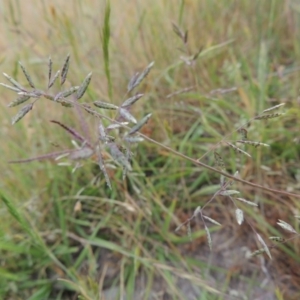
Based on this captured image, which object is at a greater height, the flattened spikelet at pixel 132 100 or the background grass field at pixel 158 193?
the flattened spikelet at pixel 132 100

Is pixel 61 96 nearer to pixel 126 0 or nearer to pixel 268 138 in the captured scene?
pixel 268 138

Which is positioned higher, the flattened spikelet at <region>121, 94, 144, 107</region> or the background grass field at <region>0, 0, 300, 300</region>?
the flattened spikelet at <region>121, 94, 144, 107</region>

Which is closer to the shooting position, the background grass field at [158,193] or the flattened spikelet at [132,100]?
the flattened spikelet at [132,100]

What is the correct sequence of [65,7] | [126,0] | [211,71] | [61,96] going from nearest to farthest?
1. [61,96]
2. [211,71]
3. [126,0]
4. [65,7]

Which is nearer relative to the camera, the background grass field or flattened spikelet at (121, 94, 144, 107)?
flattened spikelet at (121, 94, 144, 107)

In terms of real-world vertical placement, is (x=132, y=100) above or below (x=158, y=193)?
above

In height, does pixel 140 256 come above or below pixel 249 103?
below

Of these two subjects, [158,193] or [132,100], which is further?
[158,193]

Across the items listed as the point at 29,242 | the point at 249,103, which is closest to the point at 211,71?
the point at 249,103
